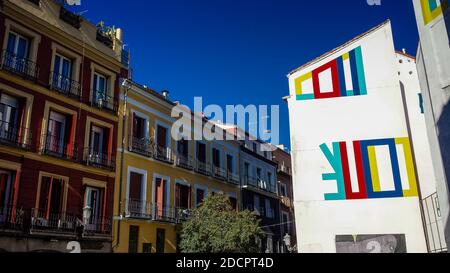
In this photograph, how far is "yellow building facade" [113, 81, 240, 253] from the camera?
22188 mm

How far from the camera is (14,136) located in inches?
691

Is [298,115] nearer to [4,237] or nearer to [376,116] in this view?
[376,116]

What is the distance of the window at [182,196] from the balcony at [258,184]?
7704 millimetres

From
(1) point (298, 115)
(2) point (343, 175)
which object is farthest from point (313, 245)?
(1) point (298, 115)

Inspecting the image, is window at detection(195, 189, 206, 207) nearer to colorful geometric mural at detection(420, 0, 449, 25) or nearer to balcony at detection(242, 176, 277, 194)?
balcony at detection(242, 176, 277, 194)

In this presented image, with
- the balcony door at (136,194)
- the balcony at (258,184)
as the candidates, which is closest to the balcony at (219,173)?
the balcony at (258,184)

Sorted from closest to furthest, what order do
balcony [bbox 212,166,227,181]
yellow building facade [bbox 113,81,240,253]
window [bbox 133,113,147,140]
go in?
yellow building facade [bbox 113,81,240,253] < window [bbox 133,113,147,140] < balcony [bbox 212,166,227,181]

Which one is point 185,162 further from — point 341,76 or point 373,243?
point 373,243

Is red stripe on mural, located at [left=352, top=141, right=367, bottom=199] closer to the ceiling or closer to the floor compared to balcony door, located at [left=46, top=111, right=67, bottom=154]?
closer to the floor

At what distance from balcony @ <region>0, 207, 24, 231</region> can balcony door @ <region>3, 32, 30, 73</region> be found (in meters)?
→ 6.06

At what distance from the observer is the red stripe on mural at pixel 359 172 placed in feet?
54.8

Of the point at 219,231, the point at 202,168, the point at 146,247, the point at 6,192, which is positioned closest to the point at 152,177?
the point at 146,247

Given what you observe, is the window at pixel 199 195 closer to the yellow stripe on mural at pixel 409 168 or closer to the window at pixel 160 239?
the window at pixel 160 239

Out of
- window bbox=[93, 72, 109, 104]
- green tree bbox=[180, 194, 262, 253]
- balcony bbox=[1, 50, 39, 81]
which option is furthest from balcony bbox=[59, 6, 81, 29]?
green tree bbox=[180, 194, 262, 253]
